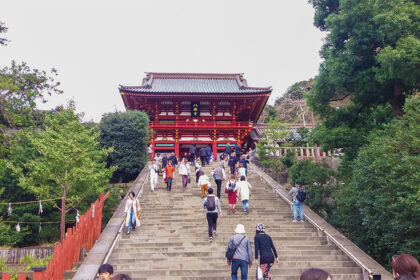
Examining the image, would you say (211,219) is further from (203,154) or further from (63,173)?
(203,154)

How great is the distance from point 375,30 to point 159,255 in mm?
9091

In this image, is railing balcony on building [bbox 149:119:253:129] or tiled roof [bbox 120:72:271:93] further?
tiled roof [bbox 120:72:271:93]

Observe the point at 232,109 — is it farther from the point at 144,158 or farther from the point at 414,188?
the point at 414,188

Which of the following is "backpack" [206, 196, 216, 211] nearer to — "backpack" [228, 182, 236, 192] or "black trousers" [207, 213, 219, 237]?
"black trousers" [207, 213, 219, 237]

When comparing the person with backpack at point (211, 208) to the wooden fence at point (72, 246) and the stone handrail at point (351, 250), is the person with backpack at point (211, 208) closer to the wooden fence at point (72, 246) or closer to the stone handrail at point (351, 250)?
the stone handrail at point (351, 250)

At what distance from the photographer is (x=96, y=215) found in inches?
→ 339

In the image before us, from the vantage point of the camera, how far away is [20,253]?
10.4m

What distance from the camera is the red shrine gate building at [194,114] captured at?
22828 millimetres

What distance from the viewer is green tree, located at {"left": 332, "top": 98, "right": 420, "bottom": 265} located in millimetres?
6343

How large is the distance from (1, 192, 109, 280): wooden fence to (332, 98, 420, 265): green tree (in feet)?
22.5

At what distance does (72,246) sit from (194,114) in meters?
17.8

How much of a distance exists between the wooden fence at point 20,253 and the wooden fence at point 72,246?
3286 millimetres

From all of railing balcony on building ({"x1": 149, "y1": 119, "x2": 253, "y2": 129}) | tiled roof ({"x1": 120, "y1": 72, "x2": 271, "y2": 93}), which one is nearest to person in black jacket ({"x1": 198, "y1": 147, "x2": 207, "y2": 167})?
railing balcony on building ({"x1": 149, "y1": 119, "x2": 253, "y2": 129})

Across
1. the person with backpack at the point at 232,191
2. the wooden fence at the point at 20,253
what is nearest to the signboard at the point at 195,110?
the person with backpack at the point at 232,191
